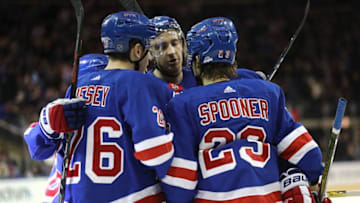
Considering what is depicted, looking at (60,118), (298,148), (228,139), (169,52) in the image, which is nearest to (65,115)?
→ (60,118)

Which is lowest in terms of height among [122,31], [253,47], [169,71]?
[253,47]

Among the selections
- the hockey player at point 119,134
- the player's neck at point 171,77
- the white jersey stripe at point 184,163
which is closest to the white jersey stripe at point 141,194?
the hockey player at point 119,134

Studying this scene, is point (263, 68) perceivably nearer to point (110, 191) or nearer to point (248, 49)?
point (248, 49)

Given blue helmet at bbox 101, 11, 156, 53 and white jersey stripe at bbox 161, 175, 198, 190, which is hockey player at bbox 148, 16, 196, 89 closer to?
blue helmet at bbox 101, 11, 156, 53

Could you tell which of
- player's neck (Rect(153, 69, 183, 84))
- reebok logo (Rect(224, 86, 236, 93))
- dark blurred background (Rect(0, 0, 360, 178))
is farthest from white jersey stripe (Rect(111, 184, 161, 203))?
dark blurred background (Rect(0, 0, 360, 178))

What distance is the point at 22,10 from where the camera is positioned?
9.35m

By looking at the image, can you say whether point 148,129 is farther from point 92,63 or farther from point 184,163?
point 92,63

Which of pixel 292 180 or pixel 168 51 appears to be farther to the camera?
pixel 168 51

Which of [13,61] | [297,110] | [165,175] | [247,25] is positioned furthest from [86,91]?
[247,25]

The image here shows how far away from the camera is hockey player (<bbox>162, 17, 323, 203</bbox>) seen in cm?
174

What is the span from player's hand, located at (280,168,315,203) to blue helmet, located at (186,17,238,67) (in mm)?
454

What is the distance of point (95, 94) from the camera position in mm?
1806

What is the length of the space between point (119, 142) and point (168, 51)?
0.86 meters

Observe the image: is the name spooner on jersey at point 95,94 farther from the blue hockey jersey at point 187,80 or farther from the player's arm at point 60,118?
the blue hockey jersey at point 187,80
